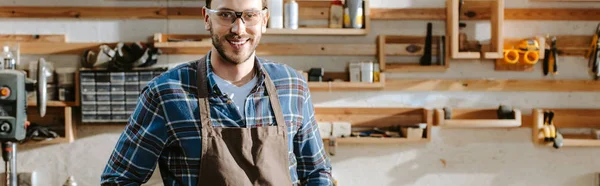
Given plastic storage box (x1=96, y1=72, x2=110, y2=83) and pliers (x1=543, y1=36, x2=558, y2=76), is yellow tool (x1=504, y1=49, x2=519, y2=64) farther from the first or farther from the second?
plastic storage box (x1=96, y1=72, x2=110, y2=83)

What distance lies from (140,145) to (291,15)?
196 centimetres

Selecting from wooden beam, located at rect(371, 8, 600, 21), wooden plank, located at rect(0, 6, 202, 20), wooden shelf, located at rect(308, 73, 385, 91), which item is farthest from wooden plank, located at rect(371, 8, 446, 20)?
wooden plank, located at rect(0, 6, 202, 20)

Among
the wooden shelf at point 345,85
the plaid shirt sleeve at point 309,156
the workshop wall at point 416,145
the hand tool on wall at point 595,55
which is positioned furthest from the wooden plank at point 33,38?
the hand tool on wall at point 595,55

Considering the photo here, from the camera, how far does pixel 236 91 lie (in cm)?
172

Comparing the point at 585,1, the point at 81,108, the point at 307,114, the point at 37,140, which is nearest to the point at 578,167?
the point at 585,1

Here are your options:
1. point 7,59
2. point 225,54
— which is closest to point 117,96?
point 7,59

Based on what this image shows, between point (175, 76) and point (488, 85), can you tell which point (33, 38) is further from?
point (488, 85)

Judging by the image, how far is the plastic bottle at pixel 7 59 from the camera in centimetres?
353

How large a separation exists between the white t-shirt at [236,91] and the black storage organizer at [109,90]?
1969 millimetres

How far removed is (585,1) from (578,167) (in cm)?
92

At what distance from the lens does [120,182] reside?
1.67m

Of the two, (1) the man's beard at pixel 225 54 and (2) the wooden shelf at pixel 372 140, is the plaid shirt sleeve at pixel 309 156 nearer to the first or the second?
(1) the man's beard at pixel 225 54

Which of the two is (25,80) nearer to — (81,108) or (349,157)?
(81,108)

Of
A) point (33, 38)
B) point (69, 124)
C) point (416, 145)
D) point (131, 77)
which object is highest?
point (33, 38)
